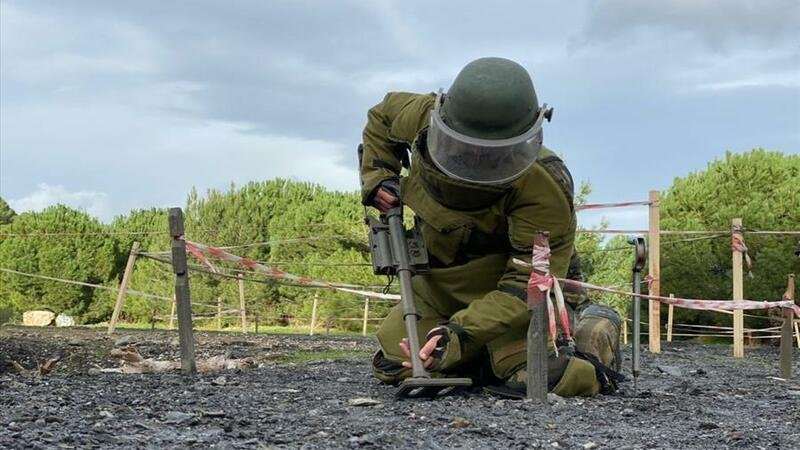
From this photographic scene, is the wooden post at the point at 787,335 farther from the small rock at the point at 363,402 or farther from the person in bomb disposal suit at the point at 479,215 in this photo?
the small rock at the point at 363,402

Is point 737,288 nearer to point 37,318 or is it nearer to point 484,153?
point 484,153

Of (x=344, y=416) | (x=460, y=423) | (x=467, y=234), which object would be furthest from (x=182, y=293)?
(x=460, y=423)

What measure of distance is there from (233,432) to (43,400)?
1.25 m

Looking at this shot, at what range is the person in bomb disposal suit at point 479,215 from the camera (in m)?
4.06

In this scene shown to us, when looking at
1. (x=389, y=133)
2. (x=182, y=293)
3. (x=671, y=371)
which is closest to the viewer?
(x=389, y=133)

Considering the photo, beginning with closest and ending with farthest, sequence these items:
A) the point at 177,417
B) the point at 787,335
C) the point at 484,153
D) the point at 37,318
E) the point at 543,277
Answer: the point at 177,417 → the point at 484,153 → the point at 543,277 → the point at 787,335 → the point at 37,318

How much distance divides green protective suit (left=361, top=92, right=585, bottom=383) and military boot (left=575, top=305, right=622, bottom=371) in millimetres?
583

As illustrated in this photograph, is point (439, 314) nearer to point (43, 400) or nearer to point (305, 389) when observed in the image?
point (305, 389)

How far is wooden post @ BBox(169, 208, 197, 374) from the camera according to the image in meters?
5.85

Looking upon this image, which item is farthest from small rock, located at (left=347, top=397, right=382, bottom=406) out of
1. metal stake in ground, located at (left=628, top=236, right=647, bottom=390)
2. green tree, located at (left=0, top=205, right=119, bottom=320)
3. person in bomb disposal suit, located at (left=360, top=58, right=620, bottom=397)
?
green tree, located at (left=0, top=205, right=119, bottom=320)

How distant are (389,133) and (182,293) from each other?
1912 mm

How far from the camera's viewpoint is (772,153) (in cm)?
2284

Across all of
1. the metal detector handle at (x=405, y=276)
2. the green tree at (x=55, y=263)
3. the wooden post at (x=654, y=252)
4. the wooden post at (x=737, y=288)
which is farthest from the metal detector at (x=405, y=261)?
the green tree at (x=55, y=263)

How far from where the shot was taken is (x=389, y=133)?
4957 millimetres
